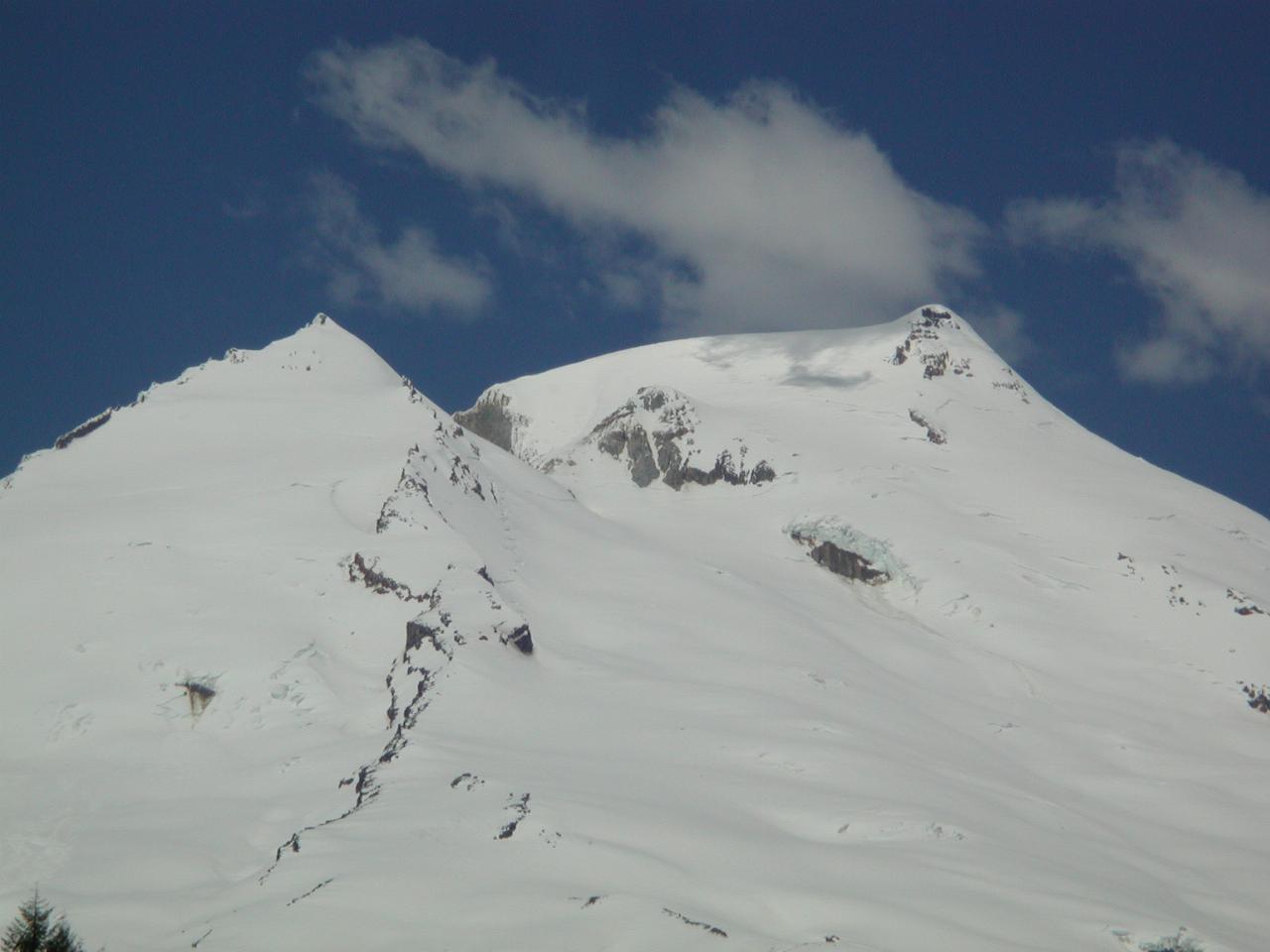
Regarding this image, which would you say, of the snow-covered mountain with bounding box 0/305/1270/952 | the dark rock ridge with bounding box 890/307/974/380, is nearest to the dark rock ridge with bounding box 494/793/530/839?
the snow-covered mountain with bounding box 0/305/1270/952

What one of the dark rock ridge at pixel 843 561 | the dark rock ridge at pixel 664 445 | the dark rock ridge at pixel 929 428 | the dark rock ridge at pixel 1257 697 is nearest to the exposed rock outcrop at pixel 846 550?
the dark rock ridge at pixel 843 561

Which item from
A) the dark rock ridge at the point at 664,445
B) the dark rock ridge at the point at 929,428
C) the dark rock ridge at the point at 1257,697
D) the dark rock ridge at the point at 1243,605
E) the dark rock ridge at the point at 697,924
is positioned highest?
the dark rock ridge at the point at 929,428

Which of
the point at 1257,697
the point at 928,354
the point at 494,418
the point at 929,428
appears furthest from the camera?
the point at 494,418

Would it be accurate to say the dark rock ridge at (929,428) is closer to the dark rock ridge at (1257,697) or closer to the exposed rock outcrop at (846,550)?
the exposed rock outcrop at (846,550)

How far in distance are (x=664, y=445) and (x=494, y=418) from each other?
1038 inches

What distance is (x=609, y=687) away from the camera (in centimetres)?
4662

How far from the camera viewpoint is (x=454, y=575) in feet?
161

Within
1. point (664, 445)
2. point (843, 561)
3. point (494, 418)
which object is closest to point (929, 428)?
point (664, 445)

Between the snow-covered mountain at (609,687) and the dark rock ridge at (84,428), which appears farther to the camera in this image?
the dark rock ridge at (84,428)

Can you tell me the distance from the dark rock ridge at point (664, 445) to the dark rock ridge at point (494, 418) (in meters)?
14.9

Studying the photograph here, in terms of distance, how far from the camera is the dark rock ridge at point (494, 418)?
4434 inches

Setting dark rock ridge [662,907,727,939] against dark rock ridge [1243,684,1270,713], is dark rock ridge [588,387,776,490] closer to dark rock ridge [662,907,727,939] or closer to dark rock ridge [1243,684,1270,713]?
dark rock ridge [1243,684,1270,713]

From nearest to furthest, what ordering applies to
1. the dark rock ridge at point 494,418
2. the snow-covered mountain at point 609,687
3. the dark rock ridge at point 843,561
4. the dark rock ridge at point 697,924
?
1. the dark rock ridge at point 697,924
2. the snow-covered mountain at point 609,687
3. the dark rock ridge at point 843,561
4. the dark rock ridge at point 494,418

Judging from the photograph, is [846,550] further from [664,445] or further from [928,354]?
[928,354]
